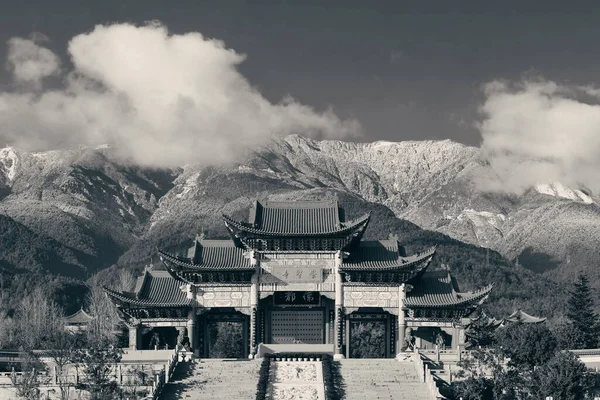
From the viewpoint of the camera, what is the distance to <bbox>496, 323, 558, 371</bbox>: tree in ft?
163

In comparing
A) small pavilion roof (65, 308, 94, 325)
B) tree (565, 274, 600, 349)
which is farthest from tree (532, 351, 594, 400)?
small pavilion roof (65, 308, 94, 325)

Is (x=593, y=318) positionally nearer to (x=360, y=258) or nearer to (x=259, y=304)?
(x=360, y=258)

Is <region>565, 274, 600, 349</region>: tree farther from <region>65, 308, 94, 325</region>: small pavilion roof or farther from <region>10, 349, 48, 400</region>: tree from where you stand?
<region>65, 308, 94, 325</region>: small pavilion roof

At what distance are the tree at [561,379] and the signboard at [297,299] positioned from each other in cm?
1436

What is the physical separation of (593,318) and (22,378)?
36.1m

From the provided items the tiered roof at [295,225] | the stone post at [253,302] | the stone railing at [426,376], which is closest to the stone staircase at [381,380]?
the stone railing at [426,376]

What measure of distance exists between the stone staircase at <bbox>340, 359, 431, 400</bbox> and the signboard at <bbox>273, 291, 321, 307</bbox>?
6.75 m

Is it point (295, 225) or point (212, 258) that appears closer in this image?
point (212, 258)

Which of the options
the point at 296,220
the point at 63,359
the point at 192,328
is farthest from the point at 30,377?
the point at 296,220

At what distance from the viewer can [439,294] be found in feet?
193

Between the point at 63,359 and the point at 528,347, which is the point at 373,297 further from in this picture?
the point at 63,359

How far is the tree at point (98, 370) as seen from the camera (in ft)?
158

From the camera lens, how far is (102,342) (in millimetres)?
52031

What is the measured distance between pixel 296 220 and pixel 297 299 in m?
4.47
